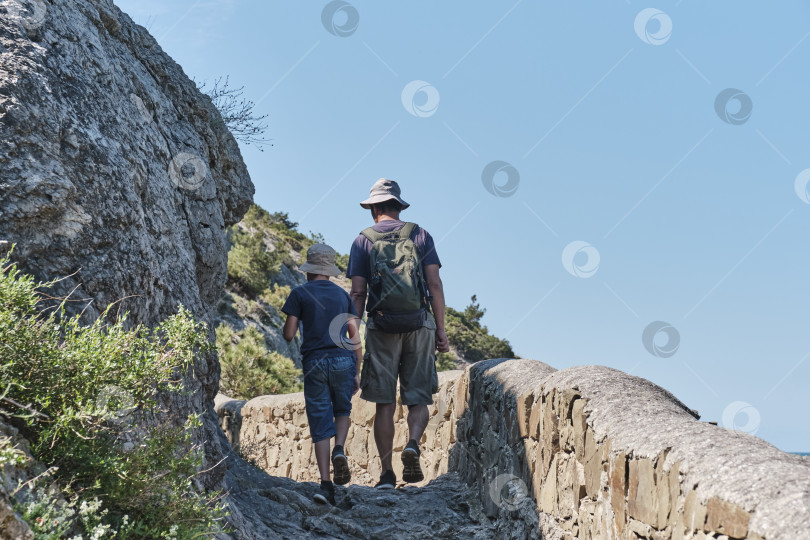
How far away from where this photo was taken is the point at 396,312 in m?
5.00

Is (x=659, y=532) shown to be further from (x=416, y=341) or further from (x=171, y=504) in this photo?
(x=416, y=341)

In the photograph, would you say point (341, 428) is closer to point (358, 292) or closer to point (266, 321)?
point (358, 292)

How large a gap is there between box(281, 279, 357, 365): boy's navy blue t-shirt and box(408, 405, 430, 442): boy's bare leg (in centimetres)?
60

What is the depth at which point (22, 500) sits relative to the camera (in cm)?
211

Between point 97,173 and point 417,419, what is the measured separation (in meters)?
2.78

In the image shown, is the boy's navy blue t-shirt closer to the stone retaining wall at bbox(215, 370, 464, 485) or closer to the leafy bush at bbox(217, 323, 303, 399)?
the stone retaining wall at bbox(215, 370, 464, 485)

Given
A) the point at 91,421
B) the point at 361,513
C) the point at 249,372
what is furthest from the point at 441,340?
the point at 249,372

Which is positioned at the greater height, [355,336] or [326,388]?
[355,336]

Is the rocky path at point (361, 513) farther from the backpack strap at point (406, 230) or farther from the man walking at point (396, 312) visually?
the backpack strap at point (406, 230)

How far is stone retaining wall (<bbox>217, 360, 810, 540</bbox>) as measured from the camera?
2.04 metres

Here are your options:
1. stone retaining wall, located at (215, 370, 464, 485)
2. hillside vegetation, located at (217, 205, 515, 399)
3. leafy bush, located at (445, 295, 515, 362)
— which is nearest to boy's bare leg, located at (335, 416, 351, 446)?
stone retaining wall, located at (215, 370, 464, 485)

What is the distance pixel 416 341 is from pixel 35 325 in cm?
309

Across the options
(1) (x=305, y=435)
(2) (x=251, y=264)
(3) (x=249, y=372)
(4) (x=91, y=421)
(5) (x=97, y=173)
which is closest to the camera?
(4) (x=91, y=421)

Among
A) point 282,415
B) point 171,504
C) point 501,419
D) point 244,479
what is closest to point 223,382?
point 282,415
